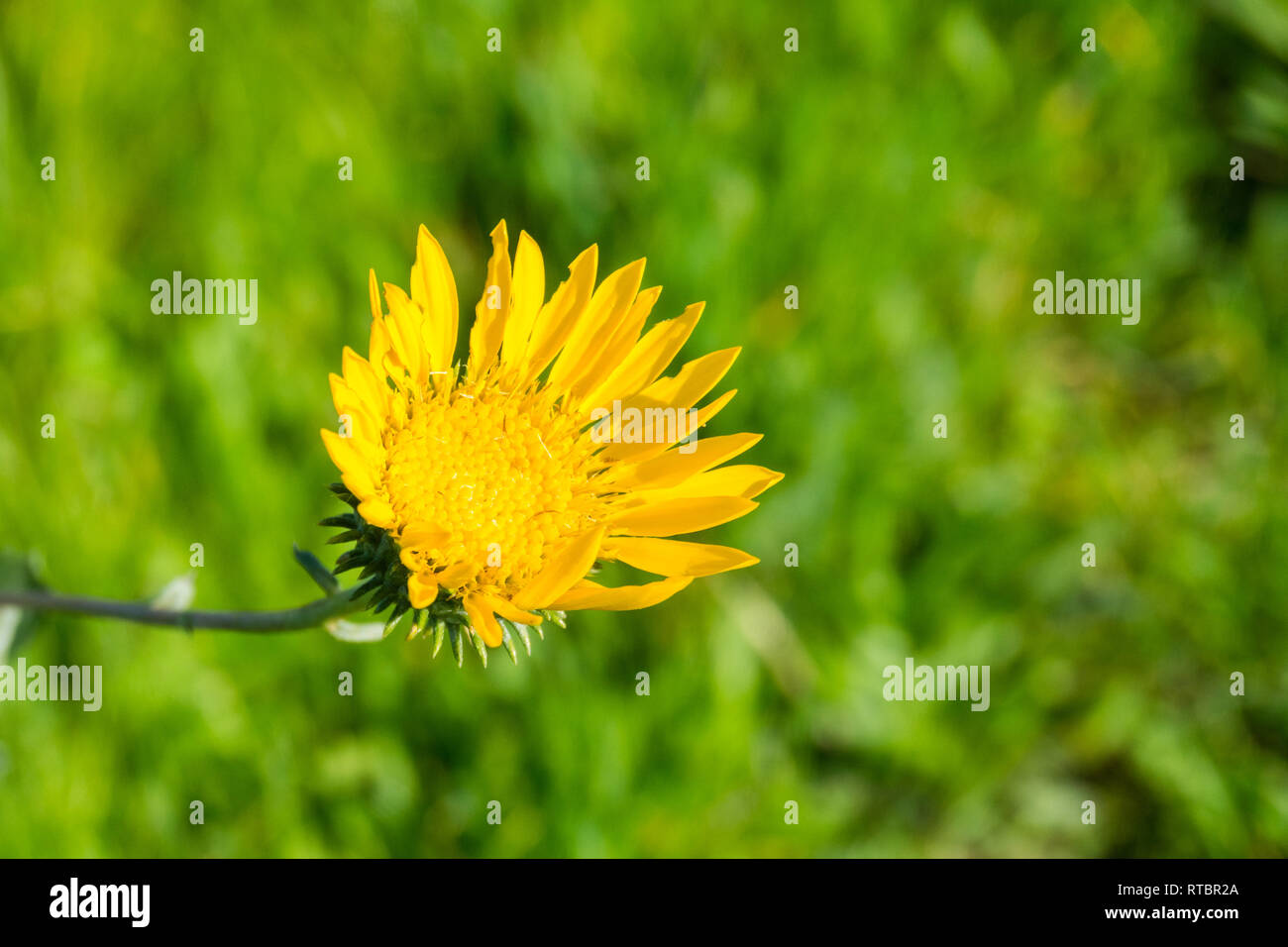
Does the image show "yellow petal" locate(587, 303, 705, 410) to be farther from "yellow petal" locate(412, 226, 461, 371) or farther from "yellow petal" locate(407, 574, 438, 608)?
"yellow petal" locate(407, 574, 438, 608)

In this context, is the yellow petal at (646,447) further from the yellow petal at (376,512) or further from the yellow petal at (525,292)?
the yellow petal at (376,512)

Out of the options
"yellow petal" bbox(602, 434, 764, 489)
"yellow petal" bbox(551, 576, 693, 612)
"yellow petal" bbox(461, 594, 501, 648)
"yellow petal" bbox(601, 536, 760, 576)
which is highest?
"yellow petal" bbox(602, 434, 764, 489)

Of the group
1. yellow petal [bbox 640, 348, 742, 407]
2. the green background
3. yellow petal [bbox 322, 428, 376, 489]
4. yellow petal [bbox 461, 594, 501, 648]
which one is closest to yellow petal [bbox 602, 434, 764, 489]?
yellow petal [bbox 640, 348, 742, 407]

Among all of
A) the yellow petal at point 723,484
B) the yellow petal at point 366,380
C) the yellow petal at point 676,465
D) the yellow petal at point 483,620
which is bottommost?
the yellow petal at point 483,620

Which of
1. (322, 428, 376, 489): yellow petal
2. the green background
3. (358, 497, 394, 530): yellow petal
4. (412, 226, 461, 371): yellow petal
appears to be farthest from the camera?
the green background

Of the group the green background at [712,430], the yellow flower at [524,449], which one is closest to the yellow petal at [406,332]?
the yellow flower at [524,449]

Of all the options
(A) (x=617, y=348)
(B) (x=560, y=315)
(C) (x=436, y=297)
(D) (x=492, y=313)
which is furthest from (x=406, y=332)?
(A) (x=617, y=348)

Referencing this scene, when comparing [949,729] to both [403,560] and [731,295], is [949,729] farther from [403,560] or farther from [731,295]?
[403,560]
